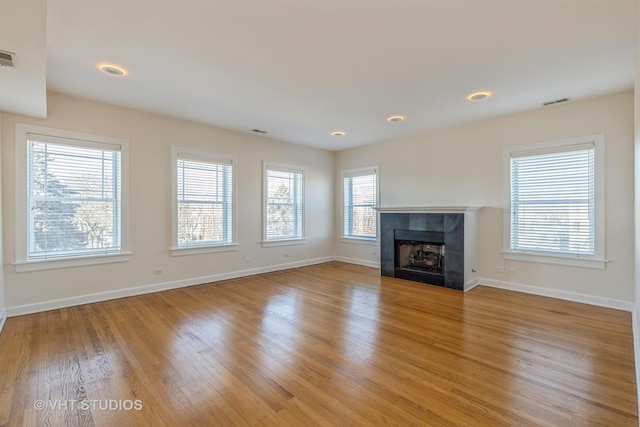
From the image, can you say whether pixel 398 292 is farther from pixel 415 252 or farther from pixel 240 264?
pixel 240 264

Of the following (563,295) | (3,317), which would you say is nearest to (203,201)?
(3,317)

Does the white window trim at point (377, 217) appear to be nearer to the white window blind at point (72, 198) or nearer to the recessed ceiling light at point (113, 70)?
the white window blind at point (72, 198)

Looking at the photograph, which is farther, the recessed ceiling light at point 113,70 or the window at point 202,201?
the window at point 202,201

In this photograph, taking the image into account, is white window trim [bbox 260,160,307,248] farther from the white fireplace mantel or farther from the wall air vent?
the wall air vent

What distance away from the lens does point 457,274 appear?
4.70m

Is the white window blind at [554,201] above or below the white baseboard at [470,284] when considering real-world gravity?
above

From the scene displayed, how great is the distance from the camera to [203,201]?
202 inches

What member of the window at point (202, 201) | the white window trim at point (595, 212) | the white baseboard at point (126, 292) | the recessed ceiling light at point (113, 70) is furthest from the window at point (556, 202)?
the recessed ceiling light at point (113, 70)

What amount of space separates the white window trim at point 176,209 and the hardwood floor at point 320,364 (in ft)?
3.44

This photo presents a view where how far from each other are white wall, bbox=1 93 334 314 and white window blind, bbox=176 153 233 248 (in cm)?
18

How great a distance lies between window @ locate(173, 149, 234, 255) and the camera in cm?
485

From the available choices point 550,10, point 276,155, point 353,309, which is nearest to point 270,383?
point 353,309

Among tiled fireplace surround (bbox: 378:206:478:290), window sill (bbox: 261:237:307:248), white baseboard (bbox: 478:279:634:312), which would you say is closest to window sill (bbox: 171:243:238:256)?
window sill (bbox: 261:237:307:248)

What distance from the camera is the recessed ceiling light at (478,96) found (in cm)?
372
